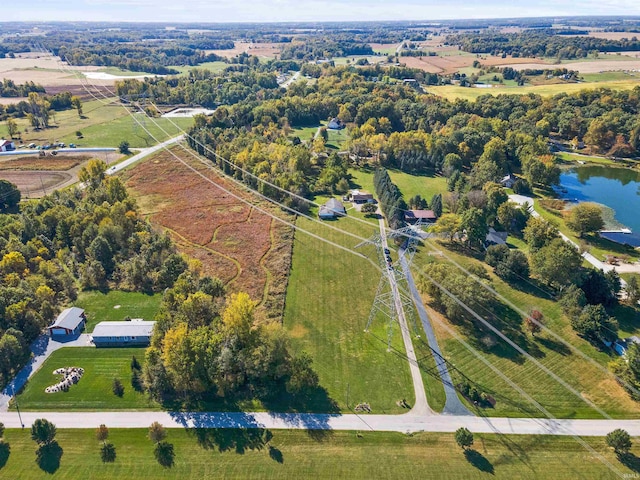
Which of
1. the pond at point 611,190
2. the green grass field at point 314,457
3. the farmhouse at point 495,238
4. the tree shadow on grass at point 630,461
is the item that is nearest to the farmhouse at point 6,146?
the green grass field at point 314,457

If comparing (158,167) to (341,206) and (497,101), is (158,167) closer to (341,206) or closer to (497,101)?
(341,206)

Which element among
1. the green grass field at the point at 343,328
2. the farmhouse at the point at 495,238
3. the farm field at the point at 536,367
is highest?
the farmhouse at the point at 495,238

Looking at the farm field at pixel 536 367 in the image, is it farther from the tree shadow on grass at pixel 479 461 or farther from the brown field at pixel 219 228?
the brown field at pixel 219 228

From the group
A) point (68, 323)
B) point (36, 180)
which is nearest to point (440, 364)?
point (68, 323)

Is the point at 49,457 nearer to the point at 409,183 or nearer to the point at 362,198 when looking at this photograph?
the point at 362,198

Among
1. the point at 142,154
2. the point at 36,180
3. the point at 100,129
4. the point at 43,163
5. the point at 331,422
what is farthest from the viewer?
the point at 100,129
